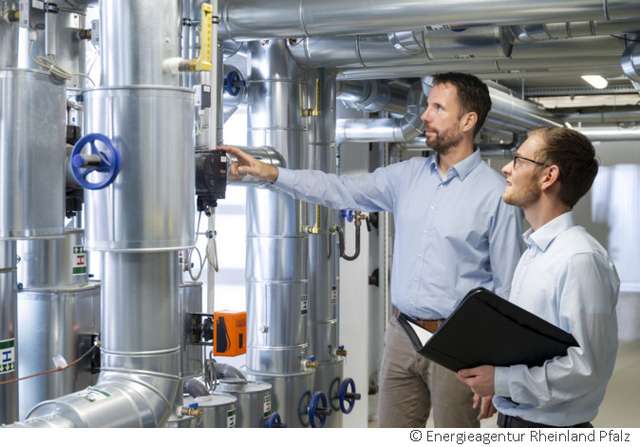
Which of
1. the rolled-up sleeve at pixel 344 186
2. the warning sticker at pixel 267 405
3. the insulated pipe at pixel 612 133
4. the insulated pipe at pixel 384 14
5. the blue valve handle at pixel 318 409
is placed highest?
the insulated pipe at pixel 612 133

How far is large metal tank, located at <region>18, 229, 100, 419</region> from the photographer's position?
2629 millimetres

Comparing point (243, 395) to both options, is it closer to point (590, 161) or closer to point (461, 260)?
point (461, 260)

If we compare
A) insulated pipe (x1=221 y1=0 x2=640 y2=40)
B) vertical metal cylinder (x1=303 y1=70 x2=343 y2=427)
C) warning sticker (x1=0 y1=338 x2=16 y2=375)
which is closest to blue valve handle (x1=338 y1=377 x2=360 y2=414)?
vertical metal cylinder (x1=303 y1=70 x2=343 y2=427)

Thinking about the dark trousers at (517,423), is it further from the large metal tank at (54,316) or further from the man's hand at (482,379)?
the large metal tank at (54,316)

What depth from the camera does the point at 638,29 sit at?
323 cm

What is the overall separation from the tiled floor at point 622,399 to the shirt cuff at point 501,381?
3.27m

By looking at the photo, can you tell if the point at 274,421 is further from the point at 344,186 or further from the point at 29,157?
the point at 29,157

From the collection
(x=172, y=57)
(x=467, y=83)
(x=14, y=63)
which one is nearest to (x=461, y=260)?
(x=467, y=83)

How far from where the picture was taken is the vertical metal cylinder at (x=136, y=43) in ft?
6.16

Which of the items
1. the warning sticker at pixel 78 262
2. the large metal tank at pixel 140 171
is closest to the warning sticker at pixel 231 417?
the warning sticker at pixel 78 262

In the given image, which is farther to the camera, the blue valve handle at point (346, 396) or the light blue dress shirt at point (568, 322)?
the blue valve handle at point (346, 396)

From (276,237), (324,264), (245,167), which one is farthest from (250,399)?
(245,167)

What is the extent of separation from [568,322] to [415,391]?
2.97 feet
